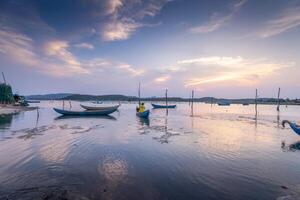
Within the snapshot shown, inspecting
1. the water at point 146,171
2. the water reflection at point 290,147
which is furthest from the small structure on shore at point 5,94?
the water reflection at point 290,147

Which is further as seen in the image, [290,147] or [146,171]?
[290,147]

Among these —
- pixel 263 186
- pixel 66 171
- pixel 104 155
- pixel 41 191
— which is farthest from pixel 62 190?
pixel 263 186

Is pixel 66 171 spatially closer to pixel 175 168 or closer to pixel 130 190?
pixel 130 190

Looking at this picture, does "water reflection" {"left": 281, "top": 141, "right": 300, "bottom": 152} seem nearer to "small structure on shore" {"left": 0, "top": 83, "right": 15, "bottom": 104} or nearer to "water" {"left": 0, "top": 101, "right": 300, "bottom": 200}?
"water" {"left": 0, "top": 101, "right": 300, "bottom": 200}

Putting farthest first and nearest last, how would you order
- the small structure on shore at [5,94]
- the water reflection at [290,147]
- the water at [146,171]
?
the small structure on shore at [5,94] → the water reflection at [290,147] → the water at [146,171]

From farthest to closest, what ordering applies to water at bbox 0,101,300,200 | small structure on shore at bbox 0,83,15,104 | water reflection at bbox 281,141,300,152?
small structure on shore at bbox 0,83,15,104
water reflection at bbox 281,141,300,152
water at bbox 0,101,300,200

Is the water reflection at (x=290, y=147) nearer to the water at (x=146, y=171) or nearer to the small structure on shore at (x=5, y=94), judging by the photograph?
the water at (x=146, y=171)

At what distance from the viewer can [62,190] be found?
25.1 feet

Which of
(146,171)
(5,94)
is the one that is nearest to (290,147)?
(146,171)

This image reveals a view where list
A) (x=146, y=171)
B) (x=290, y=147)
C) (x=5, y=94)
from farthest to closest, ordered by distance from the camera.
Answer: (x=5, y=94) < (x=290, y=147) < (x=146, y=171)

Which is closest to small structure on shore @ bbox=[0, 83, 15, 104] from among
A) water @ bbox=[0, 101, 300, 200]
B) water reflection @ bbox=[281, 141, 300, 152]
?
water @ bbox=[0, 101, 300, 200]

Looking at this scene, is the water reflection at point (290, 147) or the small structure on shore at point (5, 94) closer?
the water reflection at point (290, 147)

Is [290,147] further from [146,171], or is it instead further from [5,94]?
Answer: [5,94]

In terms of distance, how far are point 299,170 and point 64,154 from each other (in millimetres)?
14368
